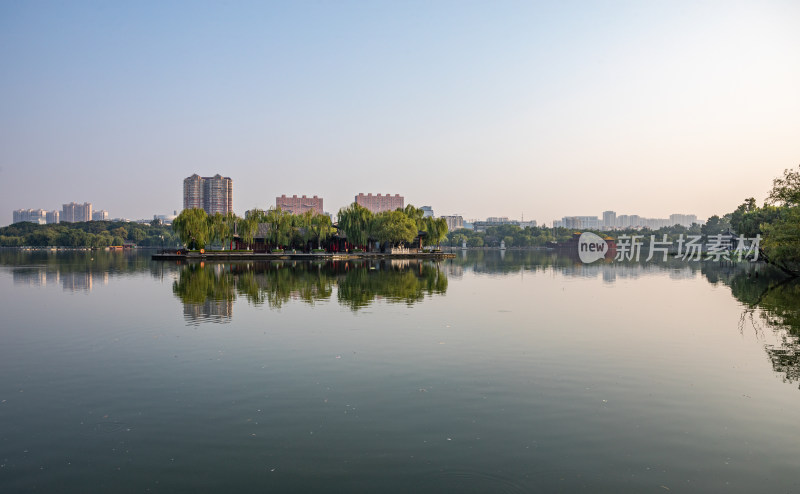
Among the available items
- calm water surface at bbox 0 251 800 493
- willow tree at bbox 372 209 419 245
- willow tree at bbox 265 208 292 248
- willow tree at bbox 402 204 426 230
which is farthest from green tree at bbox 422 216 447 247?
calm water surface at bbox 0 251 800 493

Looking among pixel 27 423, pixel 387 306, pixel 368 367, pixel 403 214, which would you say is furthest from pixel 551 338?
pixel 403 214

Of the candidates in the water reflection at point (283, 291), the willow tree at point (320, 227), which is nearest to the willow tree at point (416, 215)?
the willow tree at point (320, 227)

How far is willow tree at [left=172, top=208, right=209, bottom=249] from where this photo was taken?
7494 centimetres

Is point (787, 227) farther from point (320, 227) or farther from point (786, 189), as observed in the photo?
point (320, 227)

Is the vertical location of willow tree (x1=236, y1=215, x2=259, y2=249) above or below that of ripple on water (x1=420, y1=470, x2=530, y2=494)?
above

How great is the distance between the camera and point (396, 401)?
11.6 m

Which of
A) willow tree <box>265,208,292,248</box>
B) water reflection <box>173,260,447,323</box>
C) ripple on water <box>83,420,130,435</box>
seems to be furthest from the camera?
willow tree <box>265,208,292,248</box>

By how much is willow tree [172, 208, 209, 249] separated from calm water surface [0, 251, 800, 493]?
170 feet

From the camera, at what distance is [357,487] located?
25.5 ft

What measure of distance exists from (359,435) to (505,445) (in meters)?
2.55

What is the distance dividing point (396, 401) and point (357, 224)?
77924 millimetres

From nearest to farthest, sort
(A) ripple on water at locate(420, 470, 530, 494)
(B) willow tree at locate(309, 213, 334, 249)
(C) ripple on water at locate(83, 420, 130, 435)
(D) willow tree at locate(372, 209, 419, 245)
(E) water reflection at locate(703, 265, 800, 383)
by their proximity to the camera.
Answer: (A) ripple on water at locate(420, 470, 530, 494), (C) ripple on water at locate(83, 420, 130, 435), (E) water reflection at locate(703, 265, 800, 383), (D) willow tree at locate(372, 209, 419, 245), (B) willow tree at locate(309, 213, 334, 249)

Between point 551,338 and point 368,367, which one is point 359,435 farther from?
point 551,338

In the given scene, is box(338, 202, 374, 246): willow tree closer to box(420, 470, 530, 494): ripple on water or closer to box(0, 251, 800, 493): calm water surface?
box(0, 251, 800, 493): calm water surface
